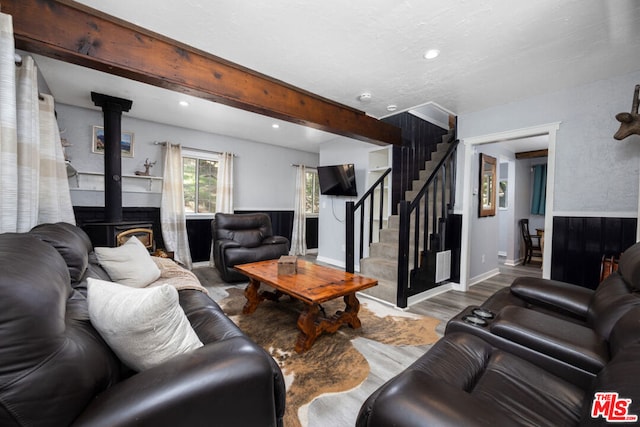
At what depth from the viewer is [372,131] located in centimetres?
364

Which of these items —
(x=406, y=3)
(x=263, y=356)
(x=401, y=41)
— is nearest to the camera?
(x=263, y=356)

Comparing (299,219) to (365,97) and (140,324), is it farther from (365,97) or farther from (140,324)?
(140,324)

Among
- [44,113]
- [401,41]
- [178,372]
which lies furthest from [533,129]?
[44,113]

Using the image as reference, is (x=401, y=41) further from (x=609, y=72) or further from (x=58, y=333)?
(x=58, y=333)

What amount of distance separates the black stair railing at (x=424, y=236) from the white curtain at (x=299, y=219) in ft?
9.27

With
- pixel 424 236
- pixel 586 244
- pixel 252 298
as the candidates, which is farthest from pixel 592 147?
pixel 252 298

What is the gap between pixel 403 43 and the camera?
207 cm

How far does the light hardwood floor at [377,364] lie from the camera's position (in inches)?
54.6

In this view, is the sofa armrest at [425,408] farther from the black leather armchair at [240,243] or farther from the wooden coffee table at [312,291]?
the black leather armchair at [240,243]

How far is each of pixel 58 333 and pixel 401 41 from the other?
2538 millimetres

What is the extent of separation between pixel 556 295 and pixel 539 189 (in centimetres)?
533

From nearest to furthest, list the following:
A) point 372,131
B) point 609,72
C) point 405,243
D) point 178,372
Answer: point 178,372 < point 609,72 < point 405,243 < point 372,131

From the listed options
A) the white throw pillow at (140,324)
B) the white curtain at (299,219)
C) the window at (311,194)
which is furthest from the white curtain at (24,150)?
the window at (311,194)

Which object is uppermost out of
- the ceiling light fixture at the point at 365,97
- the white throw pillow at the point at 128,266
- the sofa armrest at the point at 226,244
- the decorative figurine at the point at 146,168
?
the ceiling light fixture at the point at 365,97
